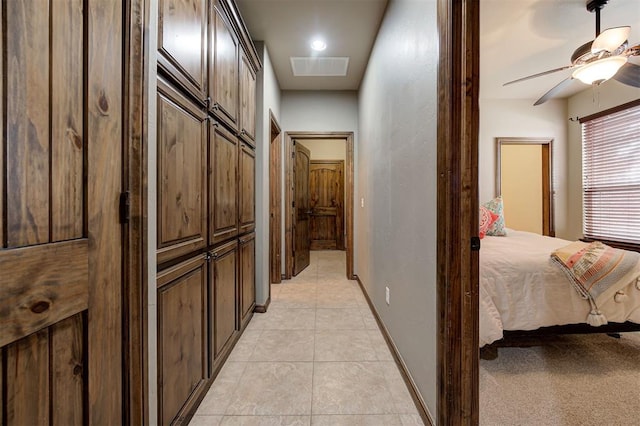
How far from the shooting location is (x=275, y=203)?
349 centimetres

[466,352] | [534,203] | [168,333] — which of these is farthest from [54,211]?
[534,203]

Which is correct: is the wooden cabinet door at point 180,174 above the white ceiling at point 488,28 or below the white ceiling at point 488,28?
below

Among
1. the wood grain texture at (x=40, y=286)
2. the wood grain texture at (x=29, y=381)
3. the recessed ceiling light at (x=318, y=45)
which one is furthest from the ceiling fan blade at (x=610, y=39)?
the wood grain texture at (x=29, y=381)

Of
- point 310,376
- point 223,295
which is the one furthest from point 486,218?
point 223,295

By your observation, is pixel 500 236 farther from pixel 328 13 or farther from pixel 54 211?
pixel 54 211

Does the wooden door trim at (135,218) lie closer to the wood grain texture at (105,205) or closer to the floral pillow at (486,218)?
the wood grain texture at (105,205)

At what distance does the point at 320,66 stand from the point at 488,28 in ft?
5.46

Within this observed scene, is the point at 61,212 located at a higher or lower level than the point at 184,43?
lower

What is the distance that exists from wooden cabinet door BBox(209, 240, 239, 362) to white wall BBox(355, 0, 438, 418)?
3.70 ft

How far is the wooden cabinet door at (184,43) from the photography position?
3.50ft

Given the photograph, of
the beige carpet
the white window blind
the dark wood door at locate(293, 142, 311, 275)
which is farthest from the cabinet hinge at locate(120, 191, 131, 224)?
the white window blind

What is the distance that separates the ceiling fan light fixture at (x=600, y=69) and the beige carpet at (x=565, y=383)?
216 centimetres

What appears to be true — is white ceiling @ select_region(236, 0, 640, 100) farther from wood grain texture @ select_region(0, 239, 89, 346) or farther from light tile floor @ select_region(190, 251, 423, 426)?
light tile floor @ select_region(190, 251, 423, 426)

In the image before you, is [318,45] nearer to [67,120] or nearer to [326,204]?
[67,120]
